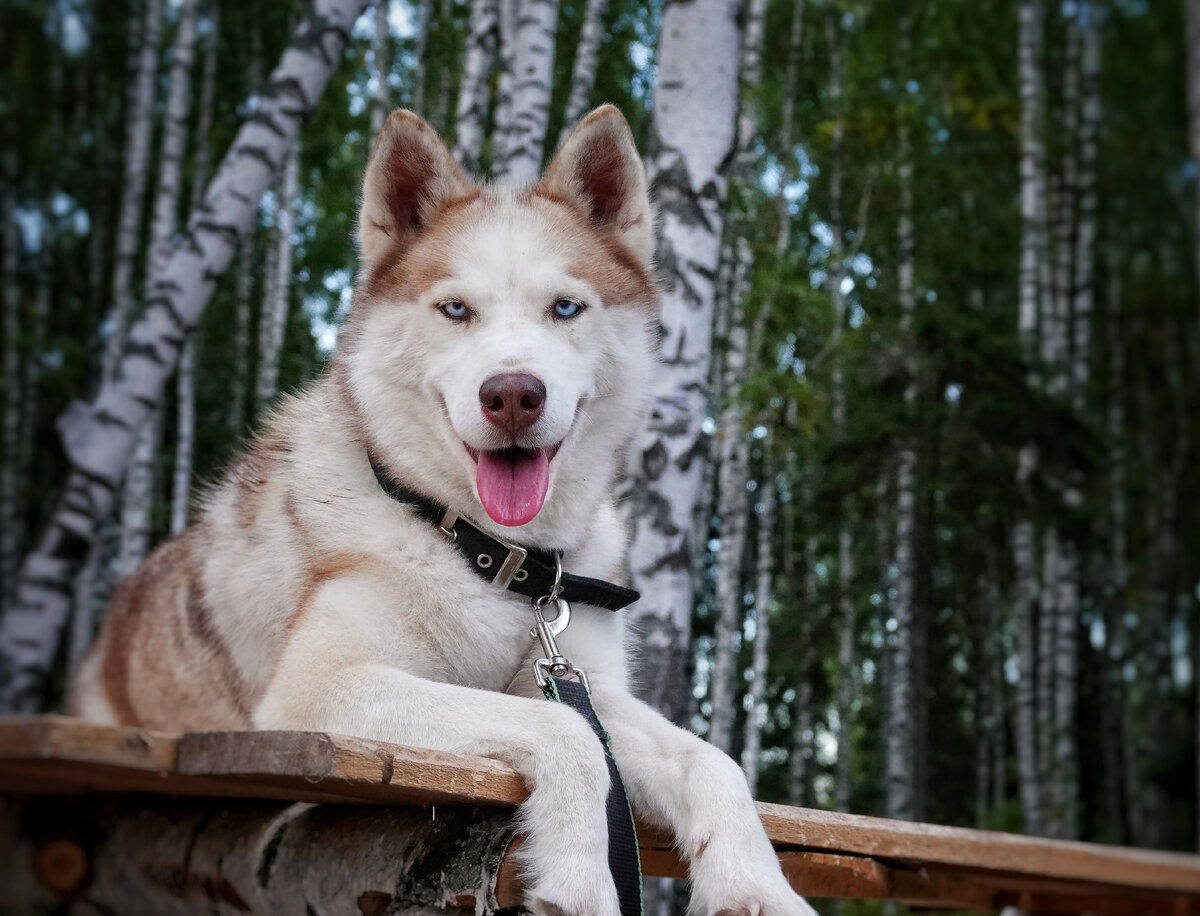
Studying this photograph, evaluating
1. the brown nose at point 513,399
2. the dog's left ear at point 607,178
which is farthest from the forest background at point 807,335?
the brown nose at point 513,399

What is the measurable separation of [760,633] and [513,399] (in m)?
3.88

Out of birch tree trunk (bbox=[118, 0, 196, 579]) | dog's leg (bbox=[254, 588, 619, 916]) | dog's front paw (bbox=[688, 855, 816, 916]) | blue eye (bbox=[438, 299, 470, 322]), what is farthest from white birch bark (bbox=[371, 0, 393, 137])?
dog's front paw (bbox=[688, 855, 816, 916])

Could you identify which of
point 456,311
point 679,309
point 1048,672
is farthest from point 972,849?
point 1048,672

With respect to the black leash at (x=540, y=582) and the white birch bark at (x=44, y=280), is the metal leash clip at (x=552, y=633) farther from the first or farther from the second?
the white birch bark at (x=44, y=280)

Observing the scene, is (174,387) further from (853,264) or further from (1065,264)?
(1065,264)

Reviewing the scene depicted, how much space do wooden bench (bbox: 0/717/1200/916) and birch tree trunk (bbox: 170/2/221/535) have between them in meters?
5.06

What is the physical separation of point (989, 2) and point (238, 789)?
7.74 metres

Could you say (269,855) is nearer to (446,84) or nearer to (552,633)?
(552,633)

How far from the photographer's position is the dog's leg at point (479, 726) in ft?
3.95

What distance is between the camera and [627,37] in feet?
21.9

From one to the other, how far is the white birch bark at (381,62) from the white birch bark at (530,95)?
2.75 m

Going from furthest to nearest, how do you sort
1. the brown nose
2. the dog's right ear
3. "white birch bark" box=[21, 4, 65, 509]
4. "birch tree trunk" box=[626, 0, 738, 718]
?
"white birch bark" box=[21, 4, 65, 509], "birch tree trunk" box=[626, 0, 738, 718], the dog's right ear, the brown nose

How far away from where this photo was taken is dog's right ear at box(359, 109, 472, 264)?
1.81m

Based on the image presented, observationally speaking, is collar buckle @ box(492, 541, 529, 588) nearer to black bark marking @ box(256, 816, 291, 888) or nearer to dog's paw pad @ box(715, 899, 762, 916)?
black bark marking @ box(256, 816, 291, 888)
